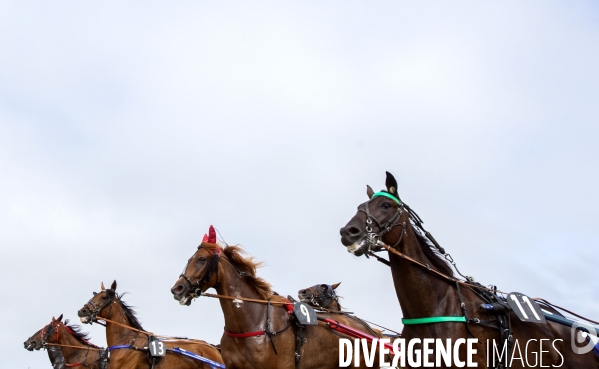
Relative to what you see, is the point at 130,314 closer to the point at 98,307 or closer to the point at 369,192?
the point at 98,307

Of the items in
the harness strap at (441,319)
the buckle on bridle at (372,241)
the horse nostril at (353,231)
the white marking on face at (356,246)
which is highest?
the horse nostril at (353,231)

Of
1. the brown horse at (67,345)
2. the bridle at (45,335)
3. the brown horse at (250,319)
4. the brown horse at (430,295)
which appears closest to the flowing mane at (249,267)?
the brown horse at (250,319)

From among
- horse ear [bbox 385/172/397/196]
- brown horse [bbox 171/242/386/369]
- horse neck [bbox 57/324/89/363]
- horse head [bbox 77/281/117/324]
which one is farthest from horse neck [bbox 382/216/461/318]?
horse neck [bbox 57/324/89/363]

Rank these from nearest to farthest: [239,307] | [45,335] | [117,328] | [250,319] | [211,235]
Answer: [250,319] → [239,307] → [211,235] → [117,328] → [45,335]

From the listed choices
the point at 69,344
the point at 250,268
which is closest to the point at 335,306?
the point at 250,268

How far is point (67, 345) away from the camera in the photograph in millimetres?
18312

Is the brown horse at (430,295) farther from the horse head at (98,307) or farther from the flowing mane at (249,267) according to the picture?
the horse head at (98,307)

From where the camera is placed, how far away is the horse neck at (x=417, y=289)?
8.24 metres

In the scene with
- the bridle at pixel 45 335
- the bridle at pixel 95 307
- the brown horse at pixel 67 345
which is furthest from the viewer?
the bridle at pixel 45 335

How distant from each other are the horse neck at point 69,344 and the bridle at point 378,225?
1229cm

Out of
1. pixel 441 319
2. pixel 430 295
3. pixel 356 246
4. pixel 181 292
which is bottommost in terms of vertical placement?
pixel 441 319

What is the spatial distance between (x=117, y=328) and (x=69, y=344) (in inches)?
126

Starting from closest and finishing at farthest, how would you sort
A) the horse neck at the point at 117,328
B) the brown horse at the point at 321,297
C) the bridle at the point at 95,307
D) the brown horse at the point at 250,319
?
1. the brown horse at the point at 250,319
2. the brown horse at the point at 321,297
3. the horse neck at the point at 117,328
4. the bridle at the point at 95,307

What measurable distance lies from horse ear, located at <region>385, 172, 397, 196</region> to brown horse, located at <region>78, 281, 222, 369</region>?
8.29 meters
